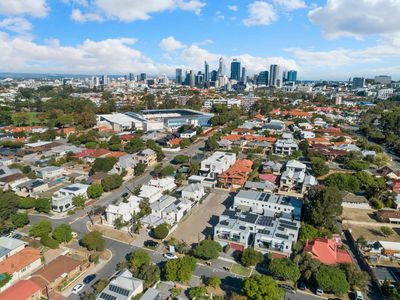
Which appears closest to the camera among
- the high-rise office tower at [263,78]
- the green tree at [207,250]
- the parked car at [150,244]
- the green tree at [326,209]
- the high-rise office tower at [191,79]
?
the green tree at [207,250]

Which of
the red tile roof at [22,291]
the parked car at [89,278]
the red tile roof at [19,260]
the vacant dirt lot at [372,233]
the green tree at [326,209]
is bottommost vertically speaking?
the parked car at [89,278]

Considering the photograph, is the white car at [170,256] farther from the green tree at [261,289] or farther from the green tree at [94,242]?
the green tree at [261,289]

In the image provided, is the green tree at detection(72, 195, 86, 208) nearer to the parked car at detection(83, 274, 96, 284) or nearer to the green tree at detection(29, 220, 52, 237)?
the green tree at detection(29, 220, 52, 237)

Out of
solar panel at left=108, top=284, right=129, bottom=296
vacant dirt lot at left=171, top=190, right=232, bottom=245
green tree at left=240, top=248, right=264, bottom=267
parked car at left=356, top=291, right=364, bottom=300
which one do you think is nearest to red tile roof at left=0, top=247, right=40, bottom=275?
solar panel at left=108, top=284, right=129, bottom=296

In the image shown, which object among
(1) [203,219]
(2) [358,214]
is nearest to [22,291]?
(1) [203,219]

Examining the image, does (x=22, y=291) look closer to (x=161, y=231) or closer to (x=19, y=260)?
(x=19, y=260)

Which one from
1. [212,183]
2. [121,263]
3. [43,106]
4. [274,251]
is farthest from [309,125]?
[43,106]

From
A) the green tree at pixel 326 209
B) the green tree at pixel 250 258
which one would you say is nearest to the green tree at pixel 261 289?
the green tree at pixel 250 258

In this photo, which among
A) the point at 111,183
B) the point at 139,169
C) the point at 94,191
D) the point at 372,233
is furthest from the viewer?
the point at 139,169
